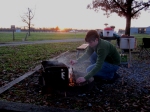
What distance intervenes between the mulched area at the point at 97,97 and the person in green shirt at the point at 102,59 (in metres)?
0.36

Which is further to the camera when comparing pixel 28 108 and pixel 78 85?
pixel 78 85

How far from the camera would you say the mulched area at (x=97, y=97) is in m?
3.40

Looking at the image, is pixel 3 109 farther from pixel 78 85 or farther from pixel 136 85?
pixel 136 85

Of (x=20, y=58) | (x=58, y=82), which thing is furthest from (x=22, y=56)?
(x=58, y=82)

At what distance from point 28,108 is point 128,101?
2.03 m

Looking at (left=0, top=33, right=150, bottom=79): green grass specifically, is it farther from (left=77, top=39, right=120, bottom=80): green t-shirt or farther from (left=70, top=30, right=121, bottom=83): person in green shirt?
(left=77, top=39, right=120, bottom=80): green t-shirt

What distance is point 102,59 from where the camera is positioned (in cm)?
365

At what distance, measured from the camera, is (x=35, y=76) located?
17.3 feet

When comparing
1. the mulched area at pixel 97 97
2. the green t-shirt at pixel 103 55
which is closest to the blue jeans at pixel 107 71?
the green t-shirt at pixel 103 55

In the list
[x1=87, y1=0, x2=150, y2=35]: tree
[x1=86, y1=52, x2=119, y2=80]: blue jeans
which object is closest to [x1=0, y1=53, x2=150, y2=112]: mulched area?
[x1=86, y1=52, x2=119, y2=80]: blue jeans

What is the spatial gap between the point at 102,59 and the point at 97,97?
86 cm

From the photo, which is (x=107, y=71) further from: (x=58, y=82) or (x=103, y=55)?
(x=58, y=82)

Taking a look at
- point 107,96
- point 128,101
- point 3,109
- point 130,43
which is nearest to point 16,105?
point 3,109

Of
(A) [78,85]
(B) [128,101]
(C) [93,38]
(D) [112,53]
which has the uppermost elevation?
(C) [93,38]
